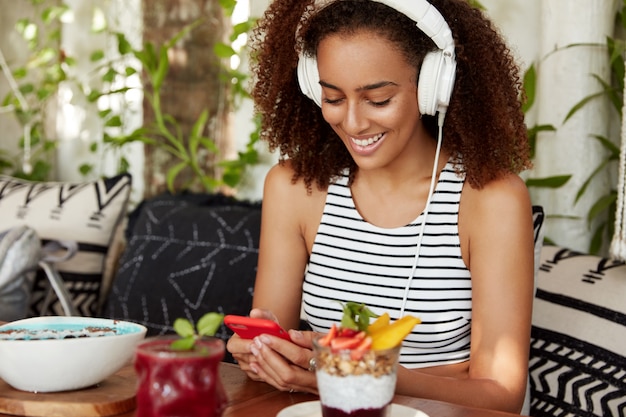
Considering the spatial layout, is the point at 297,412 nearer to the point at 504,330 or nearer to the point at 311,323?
the point at 504,330

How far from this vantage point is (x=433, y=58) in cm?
150

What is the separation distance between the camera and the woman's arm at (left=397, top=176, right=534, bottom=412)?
4.59 ft

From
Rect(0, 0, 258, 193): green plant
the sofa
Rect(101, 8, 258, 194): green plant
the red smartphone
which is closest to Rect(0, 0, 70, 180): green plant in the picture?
Rect(0, 0, 258, 193): green plant

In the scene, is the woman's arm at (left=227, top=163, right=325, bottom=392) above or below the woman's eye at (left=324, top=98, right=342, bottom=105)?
below

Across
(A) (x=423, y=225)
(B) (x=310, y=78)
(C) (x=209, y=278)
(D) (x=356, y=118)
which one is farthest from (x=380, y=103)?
(C) (x=209, y=278)

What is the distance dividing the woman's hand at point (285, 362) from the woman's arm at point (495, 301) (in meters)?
0.19

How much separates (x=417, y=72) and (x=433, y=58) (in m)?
0.05

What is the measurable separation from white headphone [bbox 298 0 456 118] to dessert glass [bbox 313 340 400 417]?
701 mm

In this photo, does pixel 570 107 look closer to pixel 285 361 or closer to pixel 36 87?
pixel 285 361

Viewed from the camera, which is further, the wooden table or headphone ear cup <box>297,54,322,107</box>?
headphone ear cup <box>297,54,322,107</box>

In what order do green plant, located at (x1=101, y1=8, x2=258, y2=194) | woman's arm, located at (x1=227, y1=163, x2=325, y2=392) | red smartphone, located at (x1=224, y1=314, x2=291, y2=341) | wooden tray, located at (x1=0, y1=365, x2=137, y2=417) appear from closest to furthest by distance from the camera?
wooden tray, located at (x1=0, y1=365, x2=137, y2=417)
red smartphone, located at (x1=224, y1=314, x2=291, y2=341)
woman's arm, located at (x1=227, y1=163, x2=325, y2=392)
green plant, located at (x1=101, y1=8, x2=258, y2=194)

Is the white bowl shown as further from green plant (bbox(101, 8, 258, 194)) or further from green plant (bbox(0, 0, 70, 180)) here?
green plant (bbox(0, 0, 70, 180))

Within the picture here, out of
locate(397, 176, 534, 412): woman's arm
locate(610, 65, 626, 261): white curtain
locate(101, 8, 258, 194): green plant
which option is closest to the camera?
locate(397, 176, 534, 412): woman's arm

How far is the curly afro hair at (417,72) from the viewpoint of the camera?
1.54 metres
